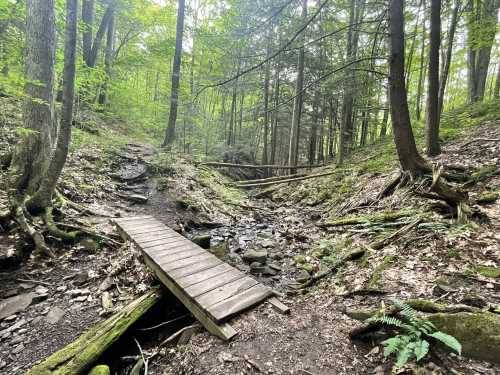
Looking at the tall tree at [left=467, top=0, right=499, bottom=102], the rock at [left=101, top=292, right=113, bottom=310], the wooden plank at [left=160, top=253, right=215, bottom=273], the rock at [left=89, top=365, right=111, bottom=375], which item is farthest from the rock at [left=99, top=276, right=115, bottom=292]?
the tall tree at [left=467, top=0, right=499, bottom=102]

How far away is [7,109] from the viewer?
8234 millimetres

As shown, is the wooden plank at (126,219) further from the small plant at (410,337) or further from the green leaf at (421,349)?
the green leaf at (421,349)

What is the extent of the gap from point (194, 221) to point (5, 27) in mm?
7951

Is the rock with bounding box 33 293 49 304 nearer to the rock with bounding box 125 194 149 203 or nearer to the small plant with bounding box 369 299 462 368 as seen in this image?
the rock with bounding box 125 194 149 203

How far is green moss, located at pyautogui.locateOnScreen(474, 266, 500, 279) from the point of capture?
2.84 m

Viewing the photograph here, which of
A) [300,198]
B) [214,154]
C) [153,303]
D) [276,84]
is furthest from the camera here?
[214,154]

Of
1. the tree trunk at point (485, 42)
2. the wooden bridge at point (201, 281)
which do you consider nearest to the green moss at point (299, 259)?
the wooden bridge at point (201, 281)

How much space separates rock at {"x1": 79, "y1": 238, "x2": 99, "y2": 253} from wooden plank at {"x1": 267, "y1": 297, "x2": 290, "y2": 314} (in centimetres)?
438

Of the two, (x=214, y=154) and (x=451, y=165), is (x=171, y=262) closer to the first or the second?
(x=451, y=165)

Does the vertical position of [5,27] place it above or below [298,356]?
above

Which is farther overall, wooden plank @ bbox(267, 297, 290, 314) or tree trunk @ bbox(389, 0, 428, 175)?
tree trunk @ bbox(389, 0, 428, 175)

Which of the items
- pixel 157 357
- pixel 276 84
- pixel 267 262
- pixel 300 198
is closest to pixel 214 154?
pixel 276 84

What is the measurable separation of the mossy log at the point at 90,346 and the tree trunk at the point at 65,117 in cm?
377

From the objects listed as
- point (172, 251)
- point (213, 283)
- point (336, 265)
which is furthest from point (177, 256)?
point (336, 265)
